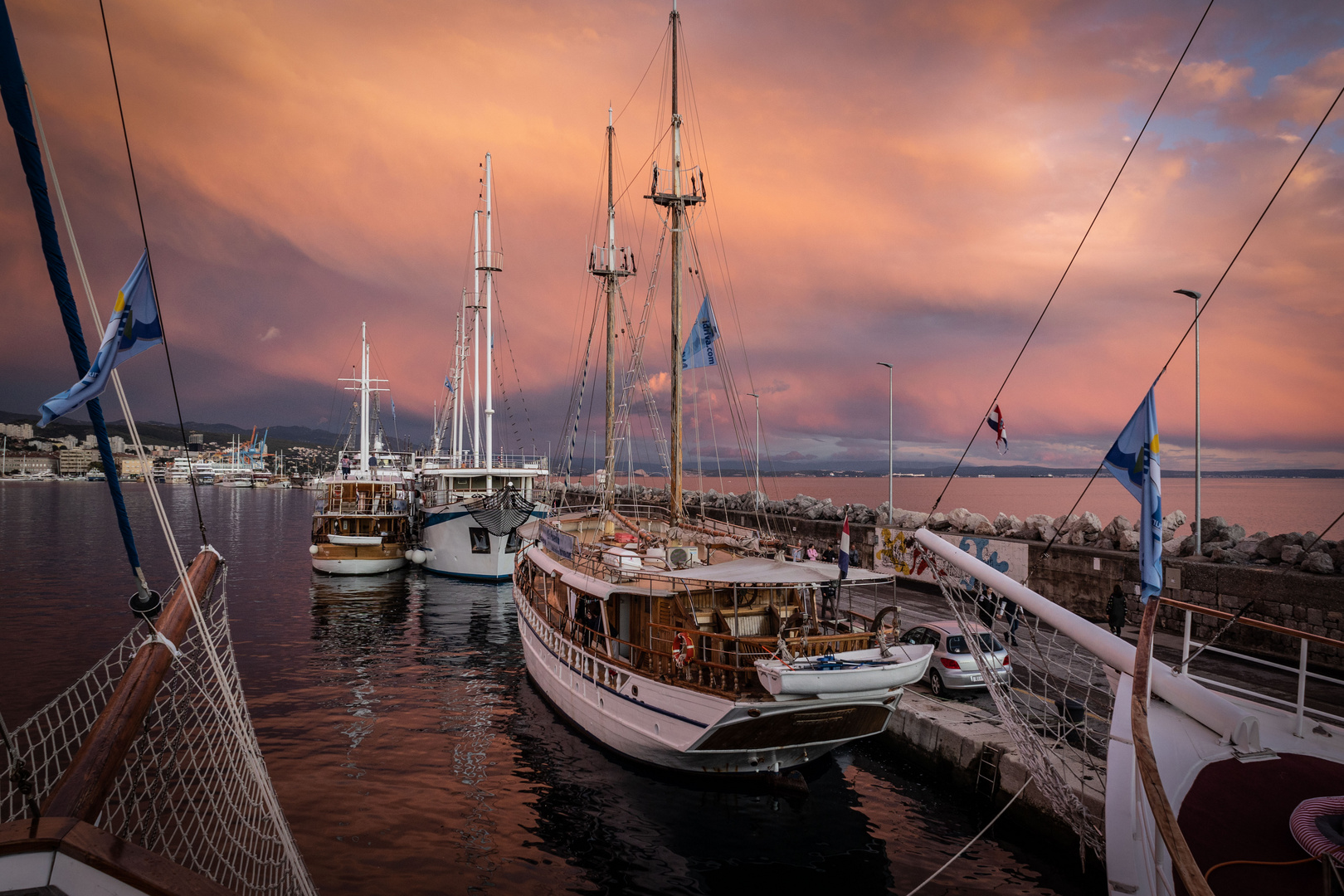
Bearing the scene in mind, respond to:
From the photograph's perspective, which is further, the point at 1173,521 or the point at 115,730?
the point at 1173,521

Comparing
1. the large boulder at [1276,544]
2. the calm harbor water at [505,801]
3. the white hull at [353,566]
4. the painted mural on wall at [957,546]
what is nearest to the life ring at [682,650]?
the calm harbor water at [505,801]

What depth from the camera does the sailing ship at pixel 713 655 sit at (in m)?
10.8

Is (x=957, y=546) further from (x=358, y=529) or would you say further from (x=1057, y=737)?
(x=358, y=529)

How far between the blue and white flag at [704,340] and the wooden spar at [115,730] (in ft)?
49.7

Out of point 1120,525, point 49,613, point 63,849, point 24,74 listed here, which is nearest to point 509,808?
point 63,849

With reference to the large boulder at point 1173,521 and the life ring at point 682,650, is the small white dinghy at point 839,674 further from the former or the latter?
the large boulder at point 1173,521

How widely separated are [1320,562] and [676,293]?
1684 cm

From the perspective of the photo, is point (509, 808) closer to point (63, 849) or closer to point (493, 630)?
point (63, 849)

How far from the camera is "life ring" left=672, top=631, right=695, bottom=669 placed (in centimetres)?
1162

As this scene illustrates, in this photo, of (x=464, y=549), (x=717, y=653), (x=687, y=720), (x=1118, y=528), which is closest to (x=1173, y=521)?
(x=1118, y=528)

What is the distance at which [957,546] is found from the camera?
25.0m

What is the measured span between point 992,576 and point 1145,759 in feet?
15.7

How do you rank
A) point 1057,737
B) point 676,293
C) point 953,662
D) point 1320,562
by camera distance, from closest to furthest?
point 1057,737, point 953,662, point 1320,562, point 676,293

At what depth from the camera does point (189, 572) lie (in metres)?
5.95
